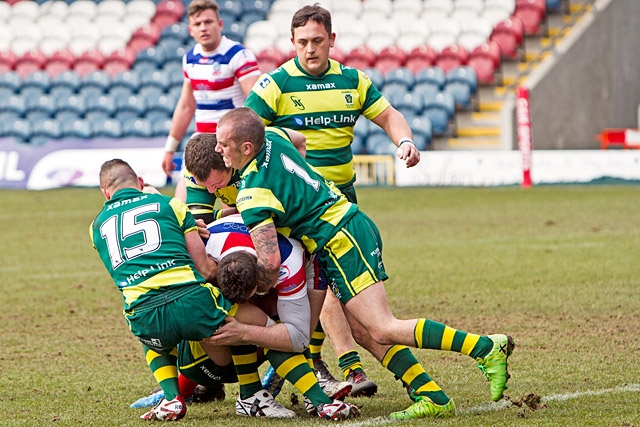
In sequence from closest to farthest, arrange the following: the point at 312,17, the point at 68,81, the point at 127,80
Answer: the point at 312,17, the point at 127,80, the point at 68,81

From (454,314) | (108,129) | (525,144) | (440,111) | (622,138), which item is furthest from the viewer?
(108,129)

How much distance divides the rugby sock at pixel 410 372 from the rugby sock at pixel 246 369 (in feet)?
2.17

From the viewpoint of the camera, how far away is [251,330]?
5.16m

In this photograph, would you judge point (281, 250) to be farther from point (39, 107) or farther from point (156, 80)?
point (39, 107)

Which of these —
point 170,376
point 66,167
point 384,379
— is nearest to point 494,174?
point 66,167

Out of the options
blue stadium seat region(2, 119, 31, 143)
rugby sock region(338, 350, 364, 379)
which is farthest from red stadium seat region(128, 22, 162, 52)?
rugby sock region(338, 350, 364, 379)

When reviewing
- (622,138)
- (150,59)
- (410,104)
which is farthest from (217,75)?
(150,59)

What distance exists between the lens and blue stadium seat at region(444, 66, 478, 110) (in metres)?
23.9

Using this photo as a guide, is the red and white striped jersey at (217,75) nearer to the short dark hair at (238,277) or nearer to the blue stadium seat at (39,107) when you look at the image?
the short dark hair at (238,277)

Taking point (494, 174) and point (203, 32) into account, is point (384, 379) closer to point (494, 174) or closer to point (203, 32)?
point (203, 32)

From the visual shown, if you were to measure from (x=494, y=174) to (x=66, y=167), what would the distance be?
28.1 feet

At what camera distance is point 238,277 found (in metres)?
5.04

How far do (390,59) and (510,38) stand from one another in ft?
9.32

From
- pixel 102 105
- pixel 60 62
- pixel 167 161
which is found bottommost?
pixel 167 161
